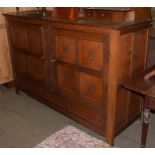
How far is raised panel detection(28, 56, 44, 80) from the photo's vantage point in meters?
2.30

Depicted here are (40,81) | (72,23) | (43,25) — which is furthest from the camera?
(40,81)

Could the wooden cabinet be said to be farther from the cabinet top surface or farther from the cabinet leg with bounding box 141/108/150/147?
the cabinet leg with bounding box 141/108/150/147

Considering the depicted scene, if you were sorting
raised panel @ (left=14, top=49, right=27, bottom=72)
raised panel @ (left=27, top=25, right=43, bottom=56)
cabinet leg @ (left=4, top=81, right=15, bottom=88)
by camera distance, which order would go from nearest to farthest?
raised panel @ (left=27, top=25, right=43, bottom=56) < raised panel @ (left=14, top=49, right=27, bottom=72) < cabinet leg @ (left=4, top=81, right=15, bottom=88)

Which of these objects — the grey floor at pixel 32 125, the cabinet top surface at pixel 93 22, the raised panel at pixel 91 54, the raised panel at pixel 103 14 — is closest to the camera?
the cabinet top surface at pixel 93 22

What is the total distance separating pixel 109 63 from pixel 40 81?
1.00 meters

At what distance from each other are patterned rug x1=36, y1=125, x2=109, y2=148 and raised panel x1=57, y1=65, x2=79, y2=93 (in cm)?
38

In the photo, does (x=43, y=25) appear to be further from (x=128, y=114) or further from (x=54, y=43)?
(x=128, y=114)

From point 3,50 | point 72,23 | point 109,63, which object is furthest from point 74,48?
point 3,50

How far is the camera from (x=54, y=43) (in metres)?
2.00

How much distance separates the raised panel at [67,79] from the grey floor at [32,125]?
1.28 ft

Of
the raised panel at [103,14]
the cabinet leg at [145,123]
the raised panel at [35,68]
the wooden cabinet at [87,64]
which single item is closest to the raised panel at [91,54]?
the wooden cabinet at [87,64]

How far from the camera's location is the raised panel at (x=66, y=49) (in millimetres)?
1852

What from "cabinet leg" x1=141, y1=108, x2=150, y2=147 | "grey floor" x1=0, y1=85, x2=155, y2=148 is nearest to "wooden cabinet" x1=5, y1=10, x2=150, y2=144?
"grey floor" x1=0, y1=85, x2=155, y2=148

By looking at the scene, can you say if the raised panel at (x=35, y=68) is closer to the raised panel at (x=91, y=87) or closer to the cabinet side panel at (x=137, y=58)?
the raised panel at (x=91, y=87)
